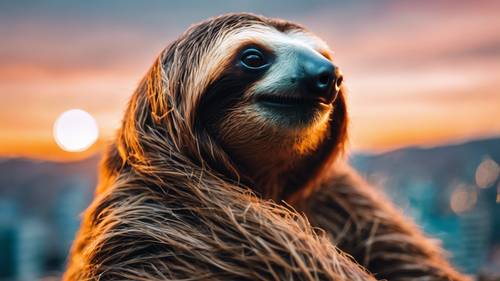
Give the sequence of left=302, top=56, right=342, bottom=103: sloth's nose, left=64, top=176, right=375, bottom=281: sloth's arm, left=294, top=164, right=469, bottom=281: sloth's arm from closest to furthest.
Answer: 1. left=64, top=176, right=375, bottom=281: sloth's arm
2. left=302, top=56, right=342, bottom=103: sloth's nose
3. left=294, top=164, right=469, bottom=281: sloth's arm

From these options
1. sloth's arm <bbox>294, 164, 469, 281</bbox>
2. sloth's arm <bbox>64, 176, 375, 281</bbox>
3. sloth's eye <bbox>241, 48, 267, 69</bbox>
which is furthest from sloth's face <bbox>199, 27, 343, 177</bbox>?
sloth's arm <bbox>294, 164, 469, 281</bbox>

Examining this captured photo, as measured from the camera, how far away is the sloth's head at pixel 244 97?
4.74ft

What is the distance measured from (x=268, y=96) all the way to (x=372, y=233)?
777 millimetres

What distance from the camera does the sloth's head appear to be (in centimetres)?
144

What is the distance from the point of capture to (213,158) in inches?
57.2

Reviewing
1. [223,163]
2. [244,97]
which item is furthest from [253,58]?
[223,163]

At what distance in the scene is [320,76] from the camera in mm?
1403

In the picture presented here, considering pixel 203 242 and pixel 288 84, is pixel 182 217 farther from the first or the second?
pixel 288 84

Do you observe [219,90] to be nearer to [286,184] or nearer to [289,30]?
[289,30]

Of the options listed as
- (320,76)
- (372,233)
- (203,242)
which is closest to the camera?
(203,242)

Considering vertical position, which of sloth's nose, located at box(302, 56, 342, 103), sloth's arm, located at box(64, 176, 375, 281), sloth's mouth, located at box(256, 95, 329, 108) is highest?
sloth's nose, located at box(302, 56, 342, 103)

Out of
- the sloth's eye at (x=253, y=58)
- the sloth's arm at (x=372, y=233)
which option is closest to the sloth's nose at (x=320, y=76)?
the sloth's eye at (x=253, y=58)

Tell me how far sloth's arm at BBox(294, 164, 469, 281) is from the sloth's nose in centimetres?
54

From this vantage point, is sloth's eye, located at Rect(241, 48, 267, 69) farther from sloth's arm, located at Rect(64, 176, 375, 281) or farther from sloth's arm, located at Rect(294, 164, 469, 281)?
sloth's arm, located at Rect(294, 164, 469, 281)
